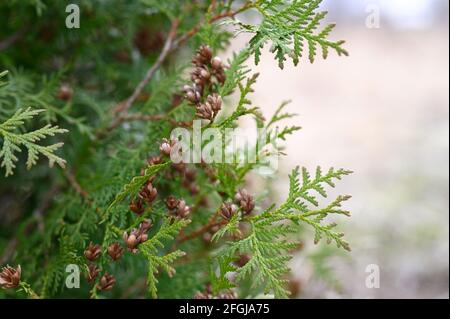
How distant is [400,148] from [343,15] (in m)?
6.14

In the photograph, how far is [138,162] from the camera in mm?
1415

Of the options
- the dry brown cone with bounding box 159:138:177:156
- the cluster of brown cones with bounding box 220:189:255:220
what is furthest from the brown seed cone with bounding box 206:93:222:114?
the cluster of brown cones with bounding box 220:189:255:220

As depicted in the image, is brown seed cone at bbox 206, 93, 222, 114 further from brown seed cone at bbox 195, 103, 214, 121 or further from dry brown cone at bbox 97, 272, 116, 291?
dry brown cone at bbox 97, 272, 116, 291

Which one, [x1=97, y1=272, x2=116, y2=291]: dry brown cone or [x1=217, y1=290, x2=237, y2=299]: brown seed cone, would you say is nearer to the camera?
[x1=97, y1=272, x2=116, y2=291]: dry brown cone

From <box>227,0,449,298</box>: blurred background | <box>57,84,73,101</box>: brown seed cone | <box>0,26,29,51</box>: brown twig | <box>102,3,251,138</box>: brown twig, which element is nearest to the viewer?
<box>102,3,251,138</box>: brown twig

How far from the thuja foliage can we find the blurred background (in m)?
0.42

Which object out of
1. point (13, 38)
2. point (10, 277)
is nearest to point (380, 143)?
point (13, 38)

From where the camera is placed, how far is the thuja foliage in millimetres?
1161

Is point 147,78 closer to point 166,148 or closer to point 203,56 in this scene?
point 203,56

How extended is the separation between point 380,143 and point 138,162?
17.4 feet
